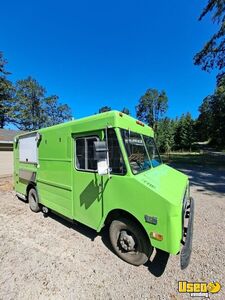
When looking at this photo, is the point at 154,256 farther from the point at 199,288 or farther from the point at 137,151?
the point at 137,151

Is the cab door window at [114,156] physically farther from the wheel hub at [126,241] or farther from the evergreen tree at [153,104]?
the evergreen tree at [153,104]

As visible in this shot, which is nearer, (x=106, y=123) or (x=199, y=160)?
(x=106, y=123)

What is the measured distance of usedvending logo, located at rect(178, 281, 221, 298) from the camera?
2387 millimetres

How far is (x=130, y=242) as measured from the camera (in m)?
2.96

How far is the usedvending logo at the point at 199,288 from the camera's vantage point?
2.39 metres

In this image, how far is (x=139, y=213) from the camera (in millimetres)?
2658

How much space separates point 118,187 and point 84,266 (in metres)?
1.51

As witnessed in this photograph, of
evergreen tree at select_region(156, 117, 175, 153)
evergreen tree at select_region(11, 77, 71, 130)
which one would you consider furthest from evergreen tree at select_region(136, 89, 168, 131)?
evergreen tree at select_region(11, 77, 71, 130)

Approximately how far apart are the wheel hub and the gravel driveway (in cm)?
28

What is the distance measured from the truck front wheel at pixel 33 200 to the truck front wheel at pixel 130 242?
3078 mm

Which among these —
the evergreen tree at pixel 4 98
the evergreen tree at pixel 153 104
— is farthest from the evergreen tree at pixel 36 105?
the evergreen tree at pixel 153 104

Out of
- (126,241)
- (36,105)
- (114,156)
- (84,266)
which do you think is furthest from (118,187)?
(36,105)

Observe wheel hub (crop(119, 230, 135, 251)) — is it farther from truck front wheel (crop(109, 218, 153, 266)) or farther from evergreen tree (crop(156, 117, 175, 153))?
evergreen tree (crop(156, 117, 175, 153))

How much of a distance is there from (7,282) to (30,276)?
0.32 meters
